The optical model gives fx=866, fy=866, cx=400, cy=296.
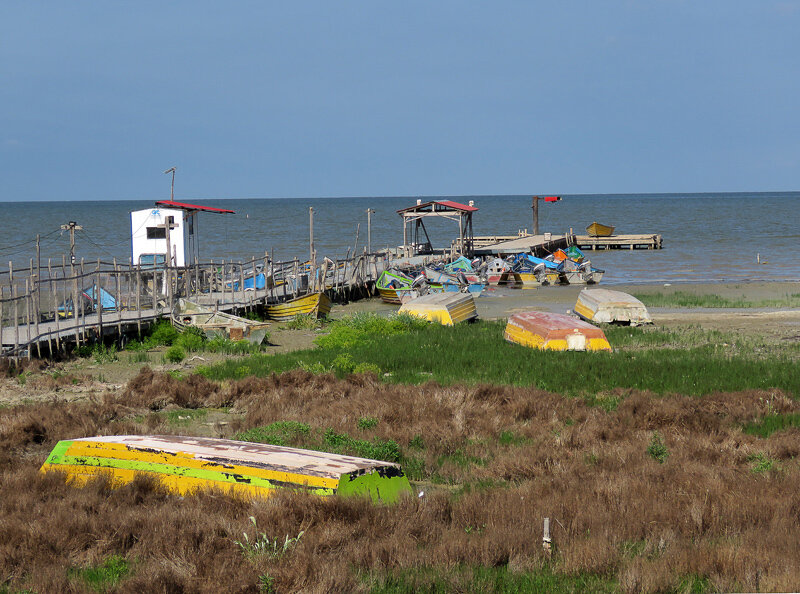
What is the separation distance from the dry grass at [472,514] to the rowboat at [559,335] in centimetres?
758

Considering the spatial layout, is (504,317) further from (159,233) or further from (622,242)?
(622,242)

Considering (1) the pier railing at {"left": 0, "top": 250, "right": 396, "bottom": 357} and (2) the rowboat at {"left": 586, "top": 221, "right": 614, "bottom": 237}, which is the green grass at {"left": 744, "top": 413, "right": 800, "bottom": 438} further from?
(2) the rowboat at {"left": 586, "top": 221, "right": 614, "bottom": 237}

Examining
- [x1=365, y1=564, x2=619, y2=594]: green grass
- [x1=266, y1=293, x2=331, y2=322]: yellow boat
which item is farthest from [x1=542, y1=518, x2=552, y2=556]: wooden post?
[x1=266, y1=293, x2=331, y2=322]: yellow boat

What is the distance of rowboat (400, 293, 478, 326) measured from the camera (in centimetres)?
2812

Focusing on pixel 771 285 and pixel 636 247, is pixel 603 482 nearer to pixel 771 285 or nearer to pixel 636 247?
pixel 771 285

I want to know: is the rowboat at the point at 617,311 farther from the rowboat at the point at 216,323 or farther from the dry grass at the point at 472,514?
the dry grass at the point at 472,514

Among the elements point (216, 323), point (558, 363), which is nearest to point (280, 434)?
point (558, 363)

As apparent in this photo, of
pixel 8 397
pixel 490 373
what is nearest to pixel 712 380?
pixel 490 373

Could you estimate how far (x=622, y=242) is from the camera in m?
77.6

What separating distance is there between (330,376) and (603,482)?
865 centimetres

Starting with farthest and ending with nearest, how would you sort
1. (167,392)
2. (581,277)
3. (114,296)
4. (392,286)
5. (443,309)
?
1. (581,277)
2. (392,286)
3. (443,309)
4. (114,296)
5. (167,392)

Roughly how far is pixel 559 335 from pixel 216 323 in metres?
9.91

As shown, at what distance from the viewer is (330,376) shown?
17562 millimetres

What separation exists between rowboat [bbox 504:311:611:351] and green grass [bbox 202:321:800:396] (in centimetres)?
45
